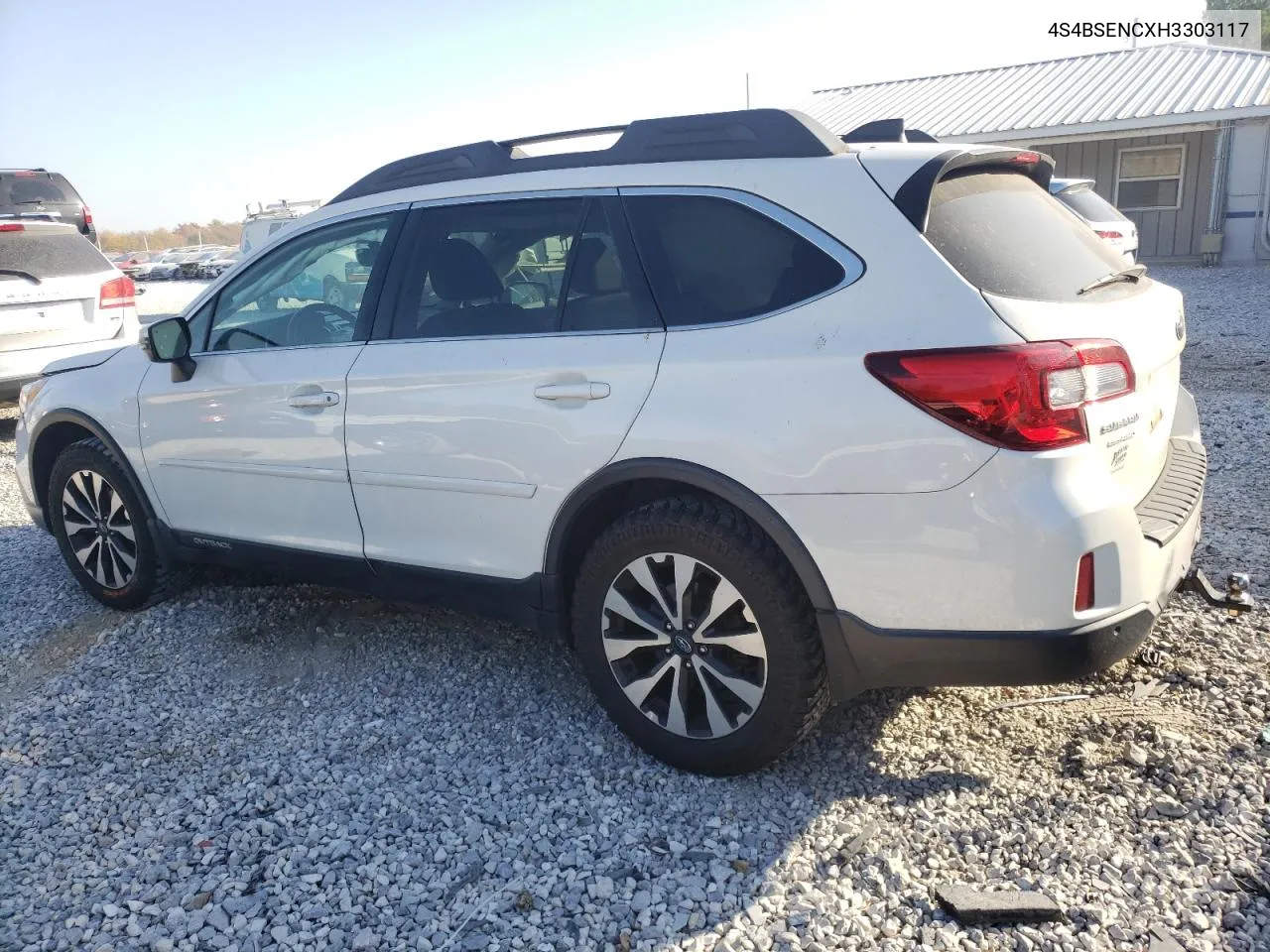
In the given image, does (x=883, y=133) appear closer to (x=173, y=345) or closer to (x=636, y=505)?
(x=636, y=505)

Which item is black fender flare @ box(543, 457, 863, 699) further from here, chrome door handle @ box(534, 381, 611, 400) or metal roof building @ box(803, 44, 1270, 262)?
metal roof building @ box(803, 44, 1270, 262)

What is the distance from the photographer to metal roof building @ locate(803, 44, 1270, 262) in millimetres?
18531

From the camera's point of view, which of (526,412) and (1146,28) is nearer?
(526,412)

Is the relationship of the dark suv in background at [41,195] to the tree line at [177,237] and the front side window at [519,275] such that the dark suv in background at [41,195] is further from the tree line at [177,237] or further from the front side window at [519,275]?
the tree line at [177,237]

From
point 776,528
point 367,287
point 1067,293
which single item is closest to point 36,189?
point 367,287

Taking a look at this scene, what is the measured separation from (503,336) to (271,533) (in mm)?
1434

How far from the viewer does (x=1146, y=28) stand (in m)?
22.7

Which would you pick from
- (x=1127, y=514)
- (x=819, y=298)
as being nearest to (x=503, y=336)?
(x=819, y=298)

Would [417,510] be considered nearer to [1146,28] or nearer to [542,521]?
[542,521]

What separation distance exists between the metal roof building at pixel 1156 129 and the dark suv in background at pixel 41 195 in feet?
42.5

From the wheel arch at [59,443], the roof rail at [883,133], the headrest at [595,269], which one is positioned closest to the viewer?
the headrest at [595,269]

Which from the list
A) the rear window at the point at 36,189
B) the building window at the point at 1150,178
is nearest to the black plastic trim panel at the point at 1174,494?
the rear window at the point at 36,189

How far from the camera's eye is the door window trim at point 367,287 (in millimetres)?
3791

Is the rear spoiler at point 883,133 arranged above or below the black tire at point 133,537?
above
